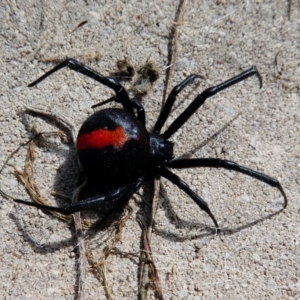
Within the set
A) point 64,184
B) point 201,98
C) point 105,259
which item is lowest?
point 105,259

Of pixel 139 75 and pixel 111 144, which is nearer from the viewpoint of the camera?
pixel 111 144

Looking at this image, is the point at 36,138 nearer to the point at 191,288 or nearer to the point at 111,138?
the point at 111,138

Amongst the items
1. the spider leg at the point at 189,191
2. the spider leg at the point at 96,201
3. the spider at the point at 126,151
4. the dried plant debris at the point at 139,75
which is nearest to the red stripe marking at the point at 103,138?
the spider at the point at 126,151

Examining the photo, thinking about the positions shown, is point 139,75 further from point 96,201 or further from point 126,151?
point 96,201

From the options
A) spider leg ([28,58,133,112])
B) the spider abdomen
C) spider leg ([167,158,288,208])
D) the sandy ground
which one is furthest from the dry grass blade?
spider leg ([28,58,133,112])

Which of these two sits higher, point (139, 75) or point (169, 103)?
point (139, 75)

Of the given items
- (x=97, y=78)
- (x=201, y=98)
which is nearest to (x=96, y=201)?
(x=97, y=78)

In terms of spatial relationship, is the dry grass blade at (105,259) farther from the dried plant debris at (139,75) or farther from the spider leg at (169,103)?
the dried plant debris at (139,75)
